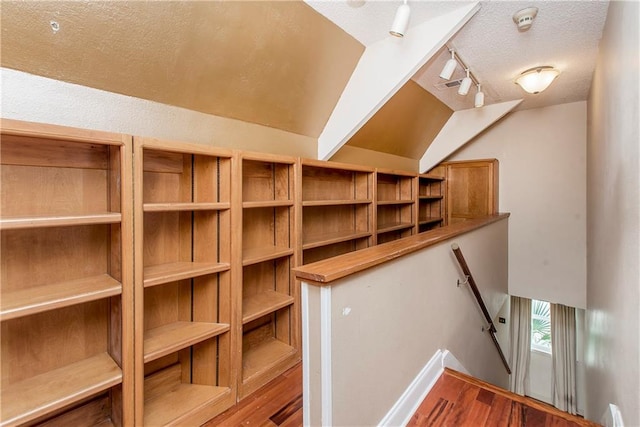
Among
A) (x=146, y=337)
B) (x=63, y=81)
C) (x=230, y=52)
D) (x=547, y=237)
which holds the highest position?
(x=230, y=52)

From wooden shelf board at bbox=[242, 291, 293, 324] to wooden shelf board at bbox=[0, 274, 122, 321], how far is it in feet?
2.34

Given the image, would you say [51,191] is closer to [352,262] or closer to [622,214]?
[352,262]

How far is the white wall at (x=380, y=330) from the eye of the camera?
1101 millimetres

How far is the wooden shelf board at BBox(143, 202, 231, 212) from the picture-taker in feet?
4.37

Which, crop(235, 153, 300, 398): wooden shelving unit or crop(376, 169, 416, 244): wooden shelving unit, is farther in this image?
crop(376, 169, 416, 244): wooden shelving unit

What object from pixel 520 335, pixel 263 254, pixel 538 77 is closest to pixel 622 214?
pixel 538 77

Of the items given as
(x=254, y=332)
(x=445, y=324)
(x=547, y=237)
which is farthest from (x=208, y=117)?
(x=547, y=237)

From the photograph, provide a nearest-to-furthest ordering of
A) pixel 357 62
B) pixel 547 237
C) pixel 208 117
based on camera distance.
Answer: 1. pixel 208 117
2. pixel 357 62
3. pixel 547 237

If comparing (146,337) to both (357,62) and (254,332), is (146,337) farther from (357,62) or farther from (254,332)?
(357,62)

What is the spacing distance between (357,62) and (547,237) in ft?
11.1

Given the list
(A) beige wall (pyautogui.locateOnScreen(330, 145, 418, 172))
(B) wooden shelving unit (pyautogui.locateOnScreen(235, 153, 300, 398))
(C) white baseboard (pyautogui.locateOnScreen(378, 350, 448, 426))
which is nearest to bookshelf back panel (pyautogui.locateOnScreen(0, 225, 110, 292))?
(B) wooden shelving unit (pyautogui.locateOnScreen(235, 153, 300, 398))

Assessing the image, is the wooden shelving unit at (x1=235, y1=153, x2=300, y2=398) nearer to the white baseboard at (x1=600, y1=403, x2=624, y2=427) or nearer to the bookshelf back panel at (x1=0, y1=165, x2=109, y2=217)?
the bookshelf back panel at (x1=0, y1=165, x2=109, y2=217)

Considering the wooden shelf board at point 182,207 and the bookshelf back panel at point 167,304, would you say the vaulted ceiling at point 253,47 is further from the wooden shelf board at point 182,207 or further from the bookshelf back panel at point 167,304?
the bookshelf back panel at point 167,304

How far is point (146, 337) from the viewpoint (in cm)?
146
